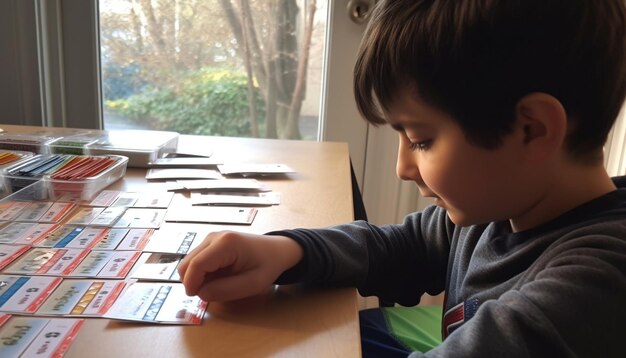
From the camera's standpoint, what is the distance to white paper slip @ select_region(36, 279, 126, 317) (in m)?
0.43

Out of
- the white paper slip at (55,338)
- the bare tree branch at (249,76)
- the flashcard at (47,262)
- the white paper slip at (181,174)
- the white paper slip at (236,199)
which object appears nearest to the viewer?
the white paper slip at (55,338)

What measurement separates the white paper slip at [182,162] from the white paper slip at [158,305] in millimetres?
450

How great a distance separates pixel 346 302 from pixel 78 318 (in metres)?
0.22

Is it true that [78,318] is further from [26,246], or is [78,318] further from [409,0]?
[409,0]

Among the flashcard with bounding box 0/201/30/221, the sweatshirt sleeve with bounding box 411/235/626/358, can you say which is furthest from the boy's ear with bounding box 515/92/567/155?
the flashcard with bounding box 0/201/30/221

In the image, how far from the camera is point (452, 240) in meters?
0.68

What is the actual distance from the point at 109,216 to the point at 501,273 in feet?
1.42

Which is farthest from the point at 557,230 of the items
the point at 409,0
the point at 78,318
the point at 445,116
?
the point at 78,318

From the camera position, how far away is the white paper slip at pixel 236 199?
713 mm

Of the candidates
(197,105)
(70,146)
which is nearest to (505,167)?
(70,146)

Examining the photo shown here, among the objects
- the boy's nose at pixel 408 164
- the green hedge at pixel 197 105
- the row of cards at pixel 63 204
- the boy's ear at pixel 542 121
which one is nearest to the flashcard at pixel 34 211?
the row of cards at pixel 63 204

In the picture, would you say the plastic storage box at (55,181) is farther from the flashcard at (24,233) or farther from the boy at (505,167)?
the boy at (505,167)

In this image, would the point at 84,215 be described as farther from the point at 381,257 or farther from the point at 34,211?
the point at 381,257

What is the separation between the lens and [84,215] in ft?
2.09
